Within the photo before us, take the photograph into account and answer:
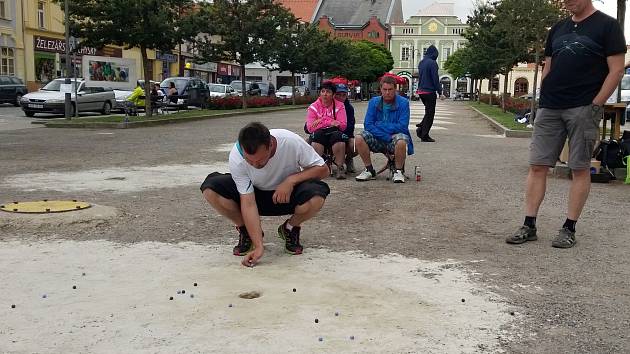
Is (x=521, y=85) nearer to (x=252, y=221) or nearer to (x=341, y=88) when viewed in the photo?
(x=341, y=88)

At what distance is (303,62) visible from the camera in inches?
1714

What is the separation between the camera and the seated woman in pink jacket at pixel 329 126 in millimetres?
8609

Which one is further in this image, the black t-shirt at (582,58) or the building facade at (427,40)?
the building facade at (427,40)

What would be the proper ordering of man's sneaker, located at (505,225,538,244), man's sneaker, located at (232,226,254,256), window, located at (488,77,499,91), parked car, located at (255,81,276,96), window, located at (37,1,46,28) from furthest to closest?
parked car, located at (255,81,276,96)
window, located at (488,77,499,91)
window, located at (37,1,46,28)
man's sneaker, located at (505,225,538,244)
man's sneaker, located at (232,226,254,256)

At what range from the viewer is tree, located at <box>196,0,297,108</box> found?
30562mm

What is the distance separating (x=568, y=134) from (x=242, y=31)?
1044 inches

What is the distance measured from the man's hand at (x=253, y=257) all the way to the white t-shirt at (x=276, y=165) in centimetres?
40

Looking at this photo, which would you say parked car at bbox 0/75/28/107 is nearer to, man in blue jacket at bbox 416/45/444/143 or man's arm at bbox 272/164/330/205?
man in blue jacket at bbox 416/45/444/143

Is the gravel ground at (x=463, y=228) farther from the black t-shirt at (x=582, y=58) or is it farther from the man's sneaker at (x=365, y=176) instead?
the black t-shirt at (x=582, y=58)

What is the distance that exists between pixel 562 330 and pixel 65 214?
4137 millimetres

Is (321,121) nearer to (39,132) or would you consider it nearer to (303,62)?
(39,132)

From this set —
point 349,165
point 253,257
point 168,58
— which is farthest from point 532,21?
point 168,58

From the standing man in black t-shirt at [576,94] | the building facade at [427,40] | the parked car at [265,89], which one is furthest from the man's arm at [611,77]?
the building facade at [427,40]

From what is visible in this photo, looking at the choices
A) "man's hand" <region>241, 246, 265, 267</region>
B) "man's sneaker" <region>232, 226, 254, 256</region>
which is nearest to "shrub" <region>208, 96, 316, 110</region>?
"man's sneaker" <region>232, 226, 254, 256</region>
